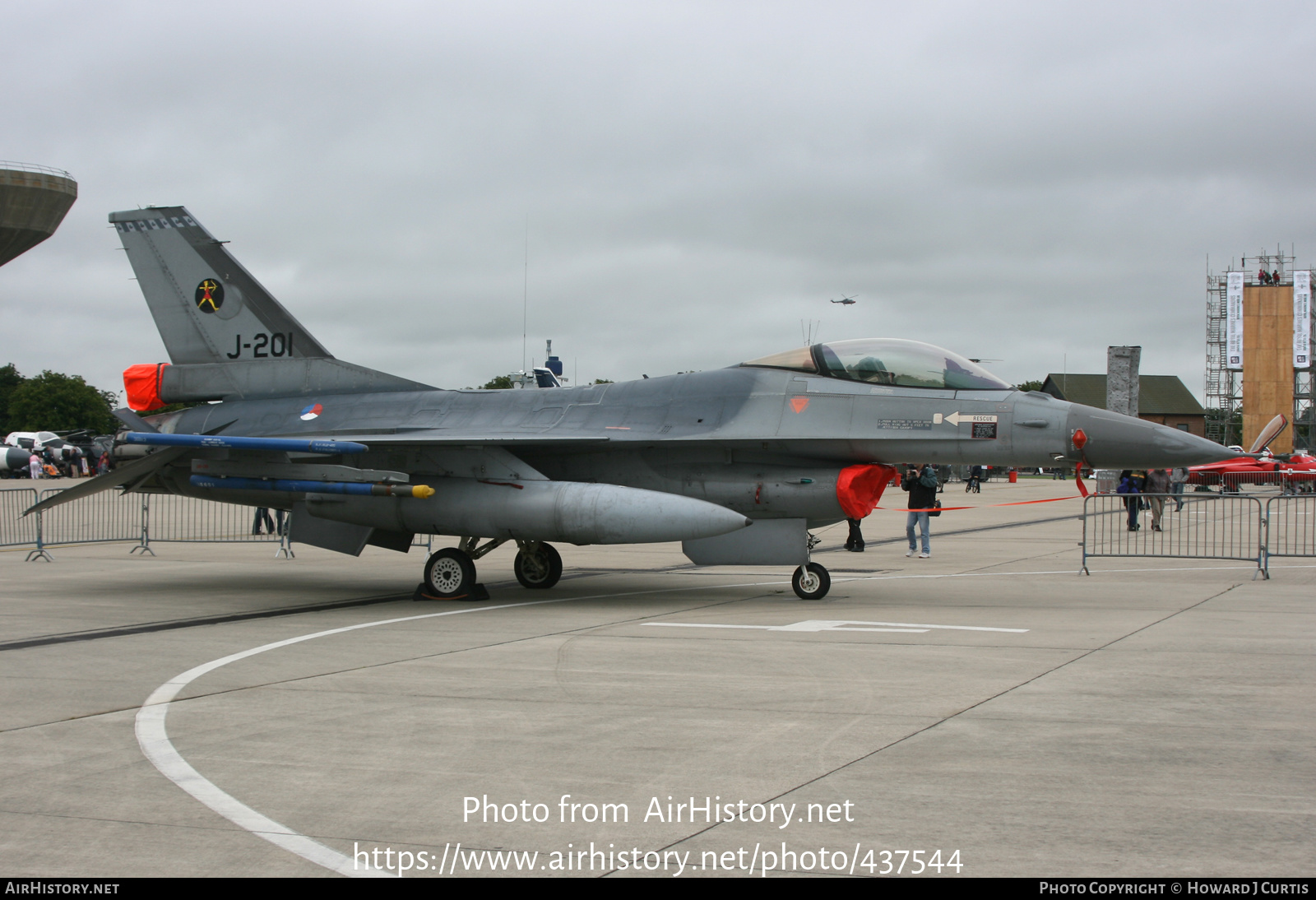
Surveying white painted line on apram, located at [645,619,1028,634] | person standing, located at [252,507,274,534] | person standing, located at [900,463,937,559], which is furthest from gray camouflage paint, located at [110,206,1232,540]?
person standing, located at [252,507,274,534]

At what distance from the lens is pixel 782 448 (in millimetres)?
11562

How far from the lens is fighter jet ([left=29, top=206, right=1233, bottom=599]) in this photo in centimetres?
1086

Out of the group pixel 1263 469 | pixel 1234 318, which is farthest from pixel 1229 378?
pixel 1263 469

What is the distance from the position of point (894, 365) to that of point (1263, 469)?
3041 cm

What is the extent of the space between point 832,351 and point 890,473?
5.16 feet

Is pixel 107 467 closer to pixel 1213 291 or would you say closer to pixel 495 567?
pixel 495 567

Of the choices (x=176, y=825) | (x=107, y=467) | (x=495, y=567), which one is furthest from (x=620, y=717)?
(x=495, y=567)

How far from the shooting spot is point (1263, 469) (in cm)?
3588

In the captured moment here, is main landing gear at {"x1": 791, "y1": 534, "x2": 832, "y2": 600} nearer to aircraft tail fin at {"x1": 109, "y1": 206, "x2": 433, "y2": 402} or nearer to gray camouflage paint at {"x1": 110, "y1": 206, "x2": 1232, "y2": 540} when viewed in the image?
gray camouflage paint at {"x1": 110, "y1": 206, "x2": 1232, "y2": 540}

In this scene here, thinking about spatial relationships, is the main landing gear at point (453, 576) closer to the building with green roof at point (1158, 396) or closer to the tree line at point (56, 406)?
the building with green roof at point (1158, 396)

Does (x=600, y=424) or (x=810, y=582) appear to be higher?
(x=600, y=424)

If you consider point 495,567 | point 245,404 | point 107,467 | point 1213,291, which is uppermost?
point 1213,291

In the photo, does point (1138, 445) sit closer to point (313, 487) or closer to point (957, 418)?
point (957, 418)
